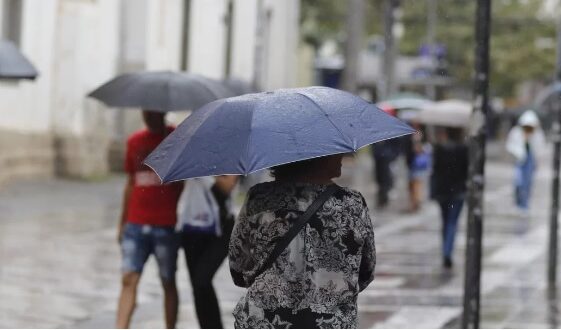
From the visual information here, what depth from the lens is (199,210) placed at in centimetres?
846

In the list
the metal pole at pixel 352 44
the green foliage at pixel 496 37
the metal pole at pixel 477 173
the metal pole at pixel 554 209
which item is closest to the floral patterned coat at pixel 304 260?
the metal pole at pixel 477 173

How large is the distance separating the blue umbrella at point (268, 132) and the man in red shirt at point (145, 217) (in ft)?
9.73

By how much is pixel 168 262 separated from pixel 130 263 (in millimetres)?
248

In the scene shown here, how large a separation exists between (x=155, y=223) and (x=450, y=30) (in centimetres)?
5727

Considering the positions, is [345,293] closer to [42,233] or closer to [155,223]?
[155,223]

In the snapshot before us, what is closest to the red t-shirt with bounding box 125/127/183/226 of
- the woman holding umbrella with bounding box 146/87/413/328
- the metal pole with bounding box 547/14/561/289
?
the woman holding umbrella with bounding box 146/87/413/328

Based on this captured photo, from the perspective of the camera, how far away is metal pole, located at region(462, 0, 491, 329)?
8781 mm

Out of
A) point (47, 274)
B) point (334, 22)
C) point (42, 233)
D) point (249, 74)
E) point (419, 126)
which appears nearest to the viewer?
point (47, 274)

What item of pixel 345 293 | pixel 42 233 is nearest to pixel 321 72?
pixel 42 233

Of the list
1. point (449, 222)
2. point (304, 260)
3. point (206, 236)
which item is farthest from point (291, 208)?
point (449, 222)

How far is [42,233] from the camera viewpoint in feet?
50.8

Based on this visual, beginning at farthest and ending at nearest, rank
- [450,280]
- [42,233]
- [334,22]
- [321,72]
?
[321,72]
[334,22]
[42,233]
[450,280]

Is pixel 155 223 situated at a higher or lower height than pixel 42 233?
higher

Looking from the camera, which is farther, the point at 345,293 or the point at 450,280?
the point at 450,280
